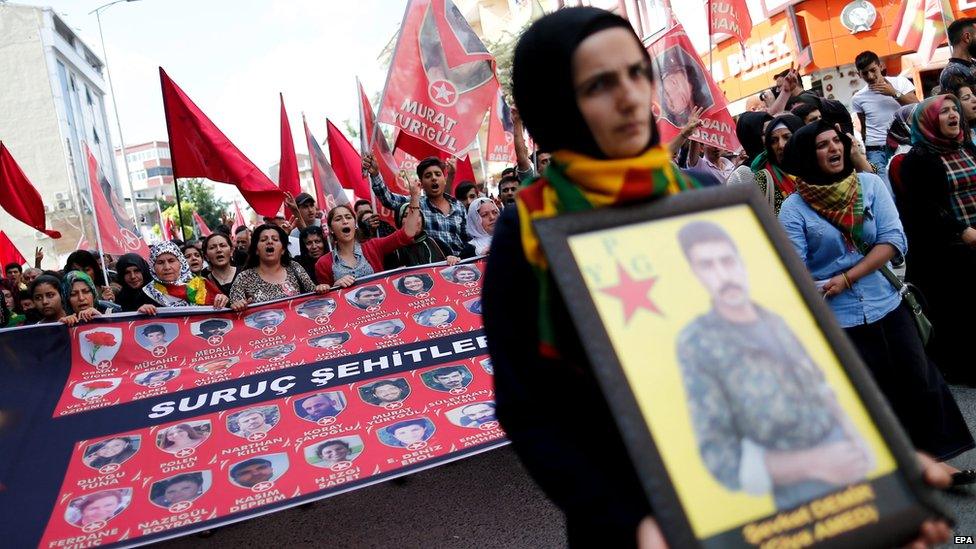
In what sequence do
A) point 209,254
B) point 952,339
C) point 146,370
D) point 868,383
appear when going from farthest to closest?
point 209,254 < point 952,339 < point 146,370 < point 868,383

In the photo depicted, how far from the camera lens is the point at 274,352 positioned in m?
4.82

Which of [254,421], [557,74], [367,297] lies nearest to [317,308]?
[367,297]

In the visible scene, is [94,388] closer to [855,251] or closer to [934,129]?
[855,251]

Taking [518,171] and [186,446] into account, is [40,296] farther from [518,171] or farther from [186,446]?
[518,171]

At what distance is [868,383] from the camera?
1.28 metres

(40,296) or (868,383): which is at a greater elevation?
(40,296)

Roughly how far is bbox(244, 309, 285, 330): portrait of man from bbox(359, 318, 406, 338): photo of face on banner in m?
0.53

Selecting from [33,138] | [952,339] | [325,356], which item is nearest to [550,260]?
[325,356]

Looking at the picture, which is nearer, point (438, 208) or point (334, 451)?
point (334, 451)

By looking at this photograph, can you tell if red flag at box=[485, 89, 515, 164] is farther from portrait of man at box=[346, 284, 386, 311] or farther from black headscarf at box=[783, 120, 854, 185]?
black headscarf at box=[783, 120, 854, 185]

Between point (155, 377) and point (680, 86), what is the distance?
16.8 ft

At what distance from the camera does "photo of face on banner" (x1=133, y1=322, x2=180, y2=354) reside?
477 centimetres

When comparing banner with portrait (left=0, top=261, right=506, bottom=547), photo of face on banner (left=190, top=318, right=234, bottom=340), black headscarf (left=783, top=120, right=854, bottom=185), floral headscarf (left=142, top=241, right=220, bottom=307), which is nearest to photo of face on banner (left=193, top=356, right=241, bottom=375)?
banner with portrait (left=0, top=261, right=506, bottom=547)

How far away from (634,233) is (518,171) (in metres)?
6.59
